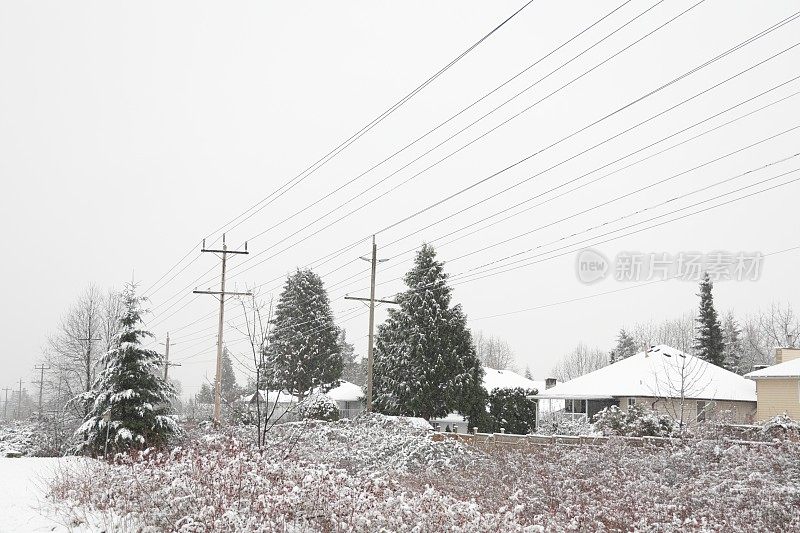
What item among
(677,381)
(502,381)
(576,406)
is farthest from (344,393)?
(677,381)

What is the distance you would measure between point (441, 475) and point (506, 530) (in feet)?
25.1

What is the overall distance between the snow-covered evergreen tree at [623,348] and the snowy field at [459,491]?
159ft

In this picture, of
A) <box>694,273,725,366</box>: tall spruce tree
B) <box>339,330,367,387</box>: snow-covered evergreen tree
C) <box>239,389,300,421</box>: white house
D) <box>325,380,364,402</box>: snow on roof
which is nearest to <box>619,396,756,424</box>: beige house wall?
<box>694,273,725,366</box>: tall spruce tree

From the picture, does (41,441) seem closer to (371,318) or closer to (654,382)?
(371,318)

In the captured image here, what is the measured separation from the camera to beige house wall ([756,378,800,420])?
3123 centimetres

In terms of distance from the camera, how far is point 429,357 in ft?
113

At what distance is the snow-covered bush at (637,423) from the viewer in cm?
2117

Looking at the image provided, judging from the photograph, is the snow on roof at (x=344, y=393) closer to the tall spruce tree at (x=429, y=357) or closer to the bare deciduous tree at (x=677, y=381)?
the tall spruce tree at (x=429, y=357)

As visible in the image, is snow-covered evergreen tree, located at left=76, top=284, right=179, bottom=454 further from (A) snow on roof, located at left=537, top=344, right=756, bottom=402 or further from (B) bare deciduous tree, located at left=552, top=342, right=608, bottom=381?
(B) bare deciduous tree, located at left=552, top=342, right=608, bottom=381

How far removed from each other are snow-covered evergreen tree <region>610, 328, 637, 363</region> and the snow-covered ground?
5336cm

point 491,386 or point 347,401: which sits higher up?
point 491,386

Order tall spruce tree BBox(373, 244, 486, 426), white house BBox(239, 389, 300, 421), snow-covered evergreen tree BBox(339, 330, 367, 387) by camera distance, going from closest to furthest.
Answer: white house BBox(239, 389, 300, 421) → tall spruce tree BBox(373, 244, 486, 426) → snow-covered evergreen tree BBox(339, 330, 367, 387)

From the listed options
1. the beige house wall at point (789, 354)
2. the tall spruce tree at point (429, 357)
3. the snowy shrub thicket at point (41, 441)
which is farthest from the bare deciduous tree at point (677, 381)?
the snowy shrub thicket at point (41, 441)

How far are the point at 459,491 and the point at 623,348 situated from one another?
2090 inches
